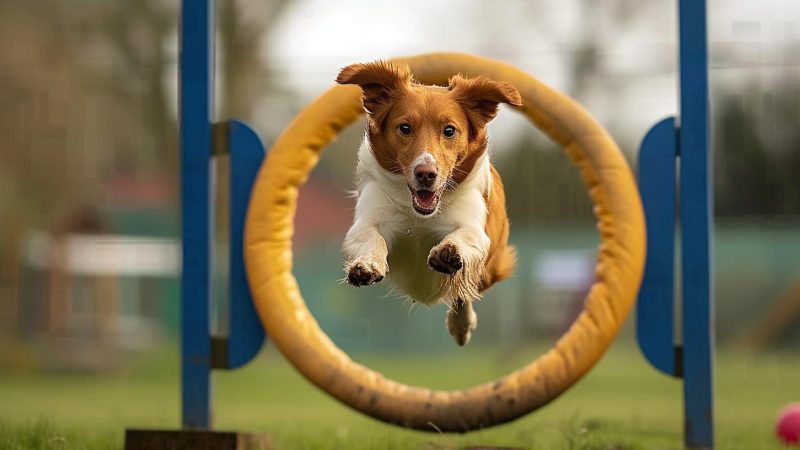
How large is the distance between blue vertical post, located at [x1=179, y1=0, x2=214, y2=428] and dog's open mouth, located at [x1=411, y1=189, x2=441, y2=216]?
206cm

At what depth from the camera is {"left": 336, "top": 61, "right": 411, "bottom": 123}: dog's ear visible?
6.55 ft

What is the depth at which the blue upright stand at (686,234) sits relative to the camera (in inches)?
139

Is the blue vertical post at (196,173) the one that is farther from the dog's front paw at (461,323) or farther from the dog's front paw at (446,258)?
the dog's front paw at (446,258)

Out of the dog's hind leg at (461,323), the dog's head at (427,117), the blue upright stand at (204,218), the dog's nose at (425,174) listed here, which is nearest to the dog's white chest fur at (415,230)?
the dog's head at (427,117)

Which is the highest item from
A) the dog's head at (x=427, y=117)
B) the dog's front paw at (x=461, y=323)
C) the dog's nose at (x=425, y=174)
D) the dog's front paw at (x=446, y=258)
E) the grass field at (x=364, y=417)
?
the dog's head at (x=427, y=117)

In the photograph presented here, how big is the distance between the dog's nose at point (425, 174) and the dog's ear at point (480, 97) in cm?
26

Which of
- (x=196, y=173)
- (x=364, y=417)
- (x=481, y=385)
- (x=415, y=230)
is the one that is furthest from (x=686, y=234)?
(x=364, y=417)

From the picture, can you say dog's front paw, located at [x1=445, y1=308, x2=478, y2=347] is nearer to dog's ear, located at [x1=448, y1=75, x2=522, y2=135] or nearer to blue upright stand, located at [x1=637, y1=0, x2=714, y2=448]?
dog's ear, located at [x1=448, y1=75, x2=522, y2=135]

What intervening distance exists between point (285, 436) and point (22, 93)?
22.0ft

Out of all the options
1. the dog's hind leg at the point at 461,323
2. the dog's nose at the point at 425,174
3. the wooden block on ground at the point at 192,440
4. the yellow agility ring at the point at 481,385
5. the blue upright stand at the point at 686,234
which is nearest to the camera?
the dog's nose at the point at 425,174

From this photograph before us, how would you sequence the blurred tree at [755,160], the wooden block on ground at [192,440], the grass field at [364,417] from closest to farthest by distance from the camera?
the wooden block on ground at [192,440] → the grass field at [364,417] → the blurred tree at [755,160]

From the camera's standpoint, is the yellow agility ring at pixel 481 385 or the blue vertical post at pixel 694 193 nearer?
the yellow agility ring at pixel 481 385

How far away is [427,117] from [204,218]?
1.96 m

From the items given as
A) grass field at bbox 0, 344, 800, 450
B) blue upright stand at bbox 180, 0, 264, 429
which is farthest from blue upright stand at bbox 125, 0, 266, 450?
grass field at bbox 0, 344, 800, 450
